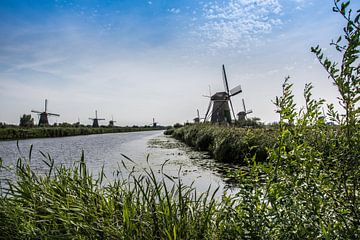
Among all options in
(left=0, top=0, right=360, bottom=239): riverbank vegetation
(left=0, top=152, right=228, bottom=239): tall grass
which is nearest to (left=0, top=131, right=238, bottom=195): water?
(left=0, top=152, right=228, bottom=239): tall grass

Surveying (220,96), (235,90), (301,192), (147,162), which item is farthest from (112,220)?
(220,96)

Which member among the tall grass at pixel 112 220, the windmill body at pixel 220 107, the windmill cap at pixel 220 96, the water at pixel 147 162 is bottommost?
the water at pixel 147 162

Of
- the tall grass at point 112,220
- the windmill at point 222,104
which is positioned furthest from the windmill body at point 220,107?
the tall grass at point 112,220

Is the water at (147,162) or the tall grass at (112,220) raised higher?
the tall grass at (112,220)

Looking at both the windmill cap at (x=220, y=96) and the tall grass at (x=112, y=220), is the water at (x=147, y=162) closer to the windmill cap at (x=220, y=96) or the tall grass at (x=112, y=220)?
the tall grass at (x=112, y=220)

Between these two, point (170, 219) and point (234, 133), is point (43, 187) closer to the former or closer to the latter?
point (170, 219)

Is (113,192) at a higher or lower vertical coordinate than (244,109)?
lower

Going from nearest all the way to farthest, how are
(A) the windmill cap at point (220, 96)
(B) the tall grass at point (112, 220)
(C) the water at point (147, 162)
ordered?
(B) the tall grass at point (112, 220)
(C) the water at point (147, 162)
(A) the windmill cap at point (220, 96)

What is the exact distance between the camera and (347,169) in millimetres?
1513

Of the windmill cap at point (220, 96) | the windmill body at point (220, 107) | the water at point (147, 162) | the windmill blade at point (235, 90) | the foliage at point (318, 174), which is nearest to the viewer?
the foliage at point (318, 174)

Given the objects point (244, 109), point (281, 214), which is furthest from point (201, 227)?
point (244, 109)

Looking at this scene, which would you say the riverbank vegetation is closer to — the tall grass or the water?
the tall grass

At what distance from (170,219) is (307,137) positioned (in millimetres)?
1174

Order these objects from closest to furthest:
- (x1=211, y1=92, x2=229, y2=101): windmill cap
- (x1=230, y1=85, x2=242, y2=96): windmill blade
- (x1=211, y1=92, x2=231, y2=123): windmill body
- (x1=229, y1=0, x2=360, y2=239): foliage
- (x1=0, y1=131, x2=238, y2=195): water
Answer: (x1=229, y1=0, x2=360, y2=239): foliage → (x1=0, y1=131, x2=238, y2=195): water → (x1=230, y1=85, x2=242, y2=96): windmill blade → (x1=211, y1=92, x2=231, y2=123): windmill body → (x1=211, y1=92, x2=229, y2=101): windmill cap
